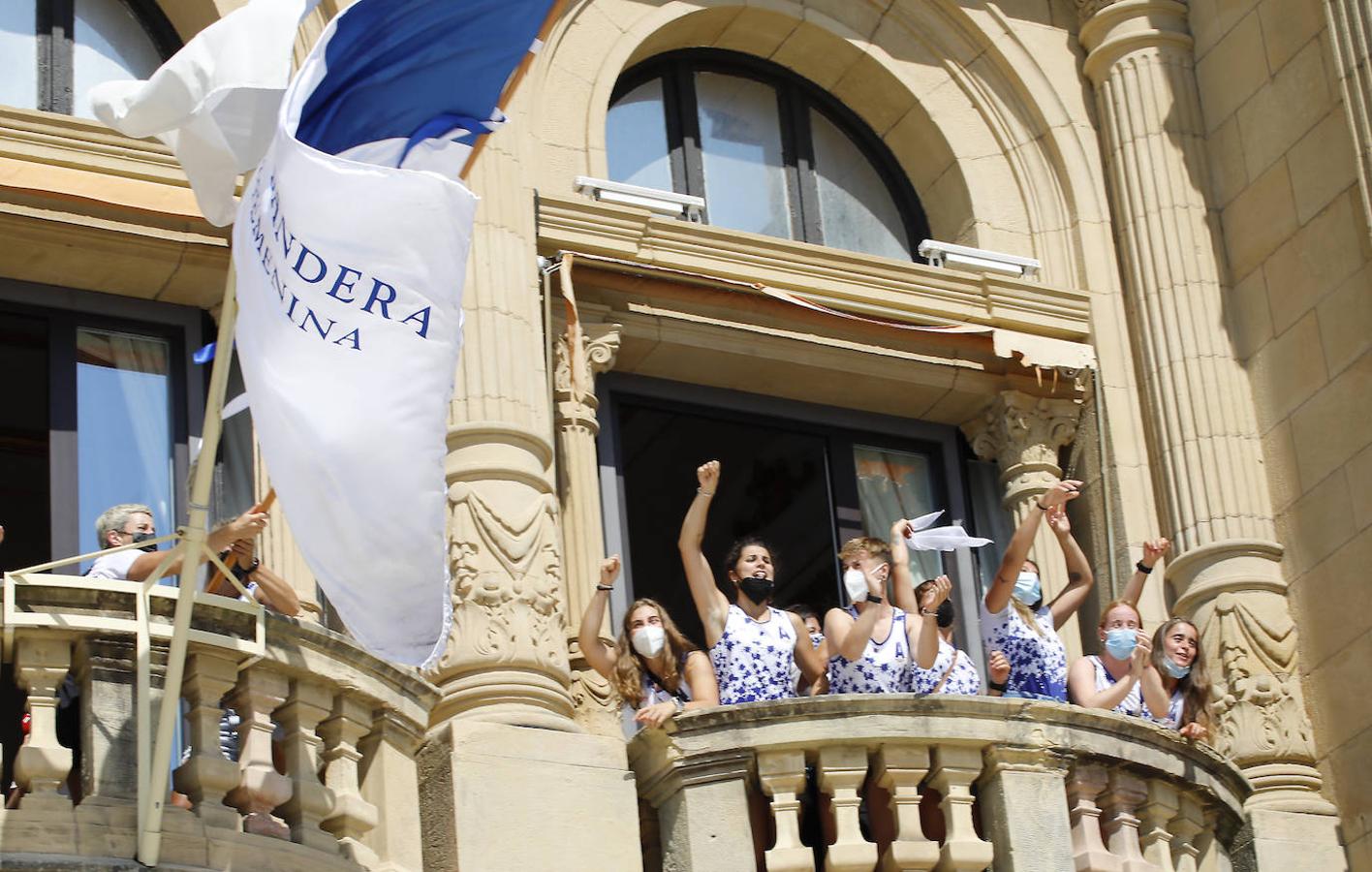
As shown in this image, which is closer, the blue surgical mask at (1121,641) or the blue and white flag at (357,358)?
the blue and white flag at (357,358)

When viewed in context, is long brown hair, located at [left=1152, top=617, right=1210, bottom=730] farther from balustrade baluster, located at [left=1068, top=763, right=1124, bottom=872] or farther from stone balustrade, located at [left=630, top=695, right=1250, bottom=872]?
balustrade baluster, located at [left=1068, top=763, right=1124, bottom=872]

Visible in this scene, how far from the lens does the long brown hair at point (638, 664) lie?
14969mm

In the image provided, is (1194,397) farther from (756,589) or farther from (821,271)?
(756,589)

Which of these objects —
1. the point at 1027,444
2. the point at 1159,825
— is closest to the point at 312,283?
the point at 1159,825

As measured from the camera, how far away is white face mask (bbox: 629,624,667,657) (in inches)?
587

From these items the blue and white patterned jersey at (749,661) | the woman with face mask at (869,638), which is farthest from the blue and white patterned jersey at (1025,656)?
the blue and white patterned jersey at (749,661)

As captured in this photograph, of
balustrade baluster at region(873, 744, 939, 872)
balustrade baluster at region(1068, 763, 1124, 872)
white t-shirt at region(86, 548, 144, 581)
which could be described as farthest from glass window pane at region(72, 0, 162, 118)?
balustrade baluster at region(1068, 763, 1124, 872)

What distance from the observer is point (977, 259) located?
19.6 meters

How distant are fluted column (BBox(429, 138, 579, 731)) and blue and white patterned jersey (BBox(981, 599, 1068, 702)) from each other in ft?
7.49

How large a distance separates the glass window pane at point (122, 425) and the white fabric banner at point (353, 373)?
3840 mm

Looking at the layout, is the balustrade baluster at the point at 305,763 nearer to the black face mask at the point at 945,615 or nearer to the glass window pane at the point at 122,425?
the glass window pane at the point at 122,425

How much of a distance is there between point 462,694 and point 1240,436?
576 centimetres

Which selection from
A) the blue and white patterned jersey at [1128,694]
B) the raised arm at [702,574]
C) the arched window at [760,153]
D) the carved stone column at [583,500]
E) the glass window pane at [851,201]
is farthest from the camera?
the glass window pane at [851,201]

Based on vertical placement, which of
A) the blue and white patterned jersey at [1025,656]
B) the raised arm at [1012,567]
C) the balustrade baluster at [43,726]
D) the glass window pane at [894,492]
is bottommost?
the balustrade baluster at [43,726]
